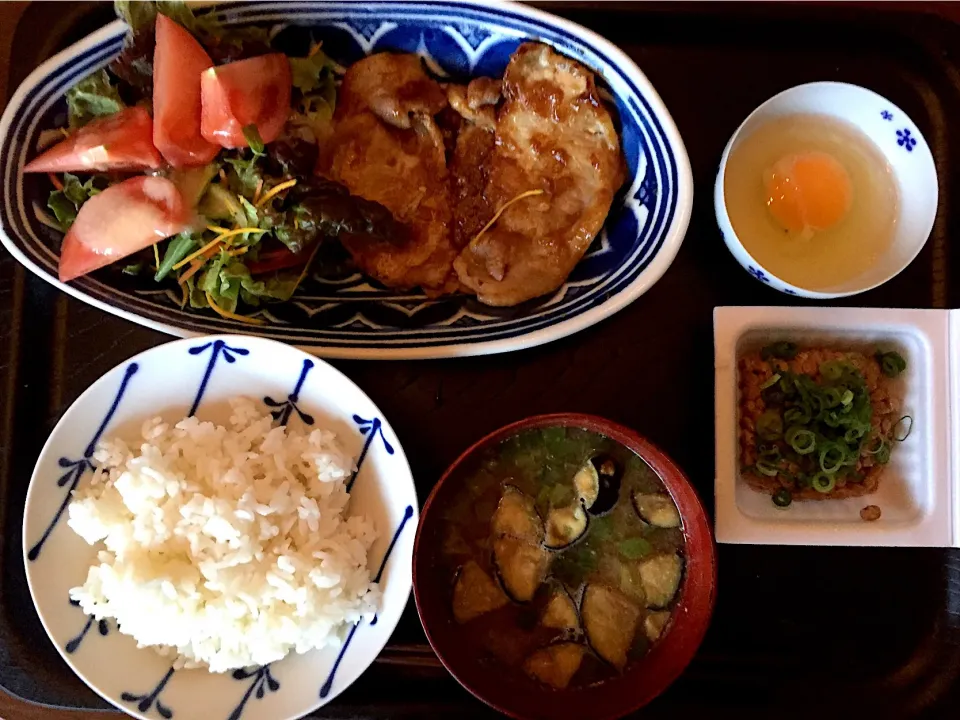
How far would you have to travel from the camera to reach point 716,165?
1.75m

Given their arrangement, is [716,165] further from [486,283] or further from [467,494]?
[467,494]

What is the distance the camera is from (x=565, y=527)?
1.56 metres

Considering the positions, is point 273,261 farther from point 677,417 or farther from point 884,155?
point 884,155

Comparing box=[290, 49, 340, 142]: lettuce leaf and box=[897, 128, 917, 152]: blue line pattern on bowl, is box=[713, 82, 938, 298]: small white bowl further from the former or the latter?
box=[290, 49, 340, 142]: lettuce leaf

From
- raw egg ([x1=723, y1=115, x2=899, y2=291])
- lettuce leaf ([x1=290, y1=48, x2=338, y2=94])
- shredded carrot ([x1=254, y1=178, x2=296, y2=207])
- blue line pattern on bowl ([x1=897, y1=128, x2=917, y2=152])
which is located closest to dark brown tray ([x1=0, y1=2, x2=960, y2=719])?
raw egg ([x1=723, y1=115, x2=899, y2=291])

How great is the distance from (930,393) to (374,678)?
1466 millimetres

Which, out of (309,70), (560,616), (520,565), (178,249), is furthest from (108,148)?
(560,616)

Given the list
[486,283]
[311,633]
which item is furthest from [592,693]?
[486,283]

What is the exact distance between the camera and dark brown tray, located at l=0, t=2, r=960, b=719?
1.65 m

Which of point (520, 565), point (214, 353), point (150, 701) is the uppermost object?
point (214, 353)

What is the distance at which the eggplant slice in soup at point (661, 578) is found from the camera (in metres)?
1.53

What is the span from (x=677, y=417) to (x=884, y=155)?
84cm

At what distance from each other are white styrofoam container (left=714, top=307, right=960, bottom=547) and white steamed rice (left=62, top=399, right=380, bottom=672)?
0.85 m

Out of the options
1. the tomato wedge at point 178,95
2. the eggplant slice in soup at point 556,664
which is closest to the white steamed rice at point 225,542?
the eggplant slice in soup at point 556,664
